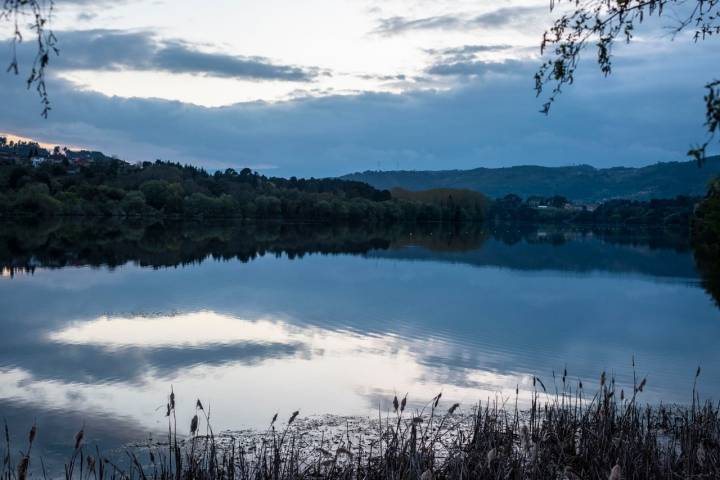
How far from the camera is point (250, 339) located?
2100cm

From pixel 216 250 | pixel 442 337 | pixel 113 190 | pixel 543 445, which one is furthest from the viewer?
pixel 113 190

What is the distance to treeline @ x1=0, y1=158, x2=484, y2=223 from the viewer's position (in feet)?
390

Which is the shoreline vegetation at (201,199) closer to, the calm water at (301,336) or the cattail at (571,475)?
the calm water at (301,336)

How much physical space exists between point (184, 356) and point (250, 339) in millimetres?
3278

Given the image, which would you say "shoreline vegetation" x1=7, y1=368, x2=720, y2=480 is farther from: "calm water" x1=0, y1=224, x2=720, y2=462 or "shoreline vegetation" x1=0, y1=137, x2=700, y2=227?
"shoreline vegetation" x1=0, y1=137, x2=700, y2=227

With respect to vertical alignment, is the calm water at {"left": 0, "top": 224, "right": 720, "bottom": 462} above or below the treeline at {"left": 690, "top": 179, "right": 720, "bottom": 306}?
below

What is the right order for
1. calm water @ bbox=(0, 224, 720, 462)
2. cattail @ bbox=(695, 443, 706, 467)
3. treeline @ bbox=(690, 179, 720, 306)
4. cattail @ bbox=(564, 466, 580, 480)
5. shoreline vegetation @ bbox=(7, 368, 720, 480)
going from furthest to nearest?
treeline @ bbox=(690, 179, 720, 306) < calm water @ bbox=(0, 224, 720, 462) < cattail @ bbox=(695, 443, 706, 467) < shoreline vegetation @ bbox=(7, 368, 720, 480) < cattail @ bbox=(564, 466, 580, 480)

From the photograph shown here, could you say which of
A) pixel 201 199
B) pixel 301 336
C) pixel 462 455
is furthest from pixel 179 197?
pixel 462 455

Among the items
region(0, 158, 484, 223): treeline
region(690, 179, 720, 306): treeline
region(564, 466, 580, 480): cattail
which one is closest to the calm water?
region(690, 179, 720, 306): treeline

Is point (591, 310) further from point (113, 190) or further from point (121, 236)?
point (113, 190)

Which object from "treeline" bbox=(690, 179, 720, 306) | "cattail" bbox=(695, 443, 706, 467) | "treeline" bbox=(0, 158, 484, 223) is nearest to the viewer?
"cattail" bbox=(695, 443, 706, 467)

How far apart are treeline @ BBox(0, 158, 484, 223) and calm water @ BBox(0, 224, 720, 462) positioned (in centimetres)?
7422

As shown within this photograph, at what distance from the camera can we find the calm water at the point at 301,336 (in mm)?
13828

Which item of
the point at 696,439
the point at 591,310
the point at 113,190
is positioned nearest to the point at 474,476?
the point at 696,439
